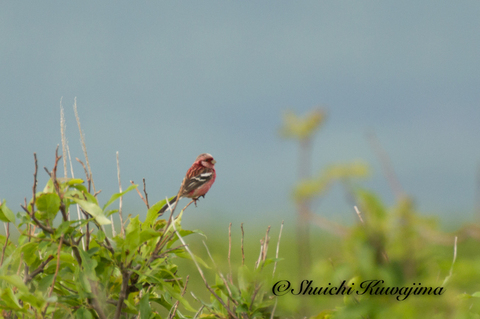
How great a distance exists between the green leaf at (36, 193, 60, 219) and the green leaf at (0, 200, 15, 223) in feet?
0.92

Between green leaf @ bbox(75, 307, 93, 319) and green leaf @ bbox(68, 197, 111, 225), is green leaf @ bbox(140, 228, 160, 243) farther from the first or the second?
green leaf @ bbox(75, 307, 93, 319)

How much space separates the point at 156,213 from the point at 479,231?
1.89 metres

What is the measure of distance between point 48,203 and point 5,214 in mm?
353

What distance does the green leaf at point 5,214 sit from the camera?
8.00 feet

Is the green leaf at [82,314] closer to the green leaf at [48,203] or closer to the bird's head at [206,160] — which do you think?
the green leaf at [48,203]

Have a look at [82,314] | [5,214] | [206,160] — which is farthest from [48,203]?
[206,160]

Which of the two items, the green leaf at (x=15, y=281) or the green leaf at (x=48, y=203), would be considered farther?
the green leaf at (x=48, y=203)

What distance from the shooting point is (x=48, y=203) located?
2.28 metres

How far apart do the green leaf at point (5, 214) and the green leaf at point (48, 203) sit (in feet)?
0.92

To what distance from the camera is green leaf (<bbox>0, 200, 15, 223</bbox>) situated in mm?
Result: 2438

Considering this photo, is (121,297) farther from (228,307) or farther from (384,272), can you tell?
(384,272)

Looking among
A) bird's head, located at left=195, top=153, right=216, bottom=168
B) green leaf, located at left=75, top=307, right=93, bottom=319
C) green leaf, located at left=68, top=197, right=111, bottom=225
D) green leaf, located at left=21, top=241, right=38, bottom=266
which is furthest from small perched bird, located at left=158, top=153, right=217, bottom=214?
green leaf, located at left=68, top=197, right=111, bottom=225

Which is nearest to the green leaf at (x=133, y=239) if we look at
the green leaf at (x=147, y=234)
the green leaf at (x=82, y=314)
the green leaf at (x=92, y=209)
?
the green leaf at (x=147, y=234)

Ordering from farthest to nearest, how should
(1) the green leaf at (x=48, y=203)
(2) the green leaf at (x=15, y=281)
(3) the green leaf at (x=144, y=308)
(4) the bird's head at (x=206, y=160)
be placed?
(4) the bird's head at (x=206, y=160) → (3) the green leaf at (x=144, y=308) → (1) the green leaf at (x=48, y=203) → (2) the green leaf at (x=15, y=281)
